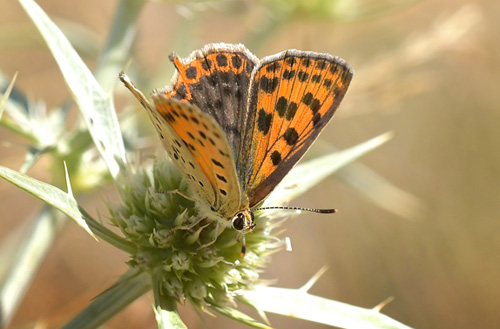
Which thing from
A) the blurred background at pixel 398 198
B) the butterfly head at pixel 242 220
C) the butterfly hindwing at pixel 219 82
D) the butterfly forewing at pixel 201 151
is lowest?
the butterfly head at pixel 242 220

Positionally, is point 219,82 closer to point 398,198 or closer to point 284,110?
point 284,110

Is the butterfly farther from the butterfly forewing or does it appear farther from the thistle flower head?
the thistle flower head

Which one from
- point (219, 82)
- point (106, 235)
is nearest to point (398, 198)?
point (219, 82)

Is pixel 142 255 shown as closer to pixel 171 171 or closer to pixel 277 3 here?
pixel 171 171

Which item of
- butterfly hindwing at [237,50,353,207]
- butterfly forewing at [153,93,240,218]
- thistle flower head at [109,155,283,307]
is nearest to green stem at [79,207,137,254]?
thistle flower head at [109,155,283,307]

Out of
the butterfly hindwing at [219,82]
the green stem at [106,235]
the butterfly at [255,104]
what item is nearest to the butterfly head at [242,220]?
the butterfly at [255,104]

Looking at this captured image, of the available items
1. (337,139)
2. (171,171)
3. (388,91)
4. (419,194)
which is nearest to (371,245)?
(419,194)

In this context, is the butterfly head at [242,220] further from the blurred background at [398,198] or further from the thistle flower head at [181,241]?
the blurred background at [398,198]
